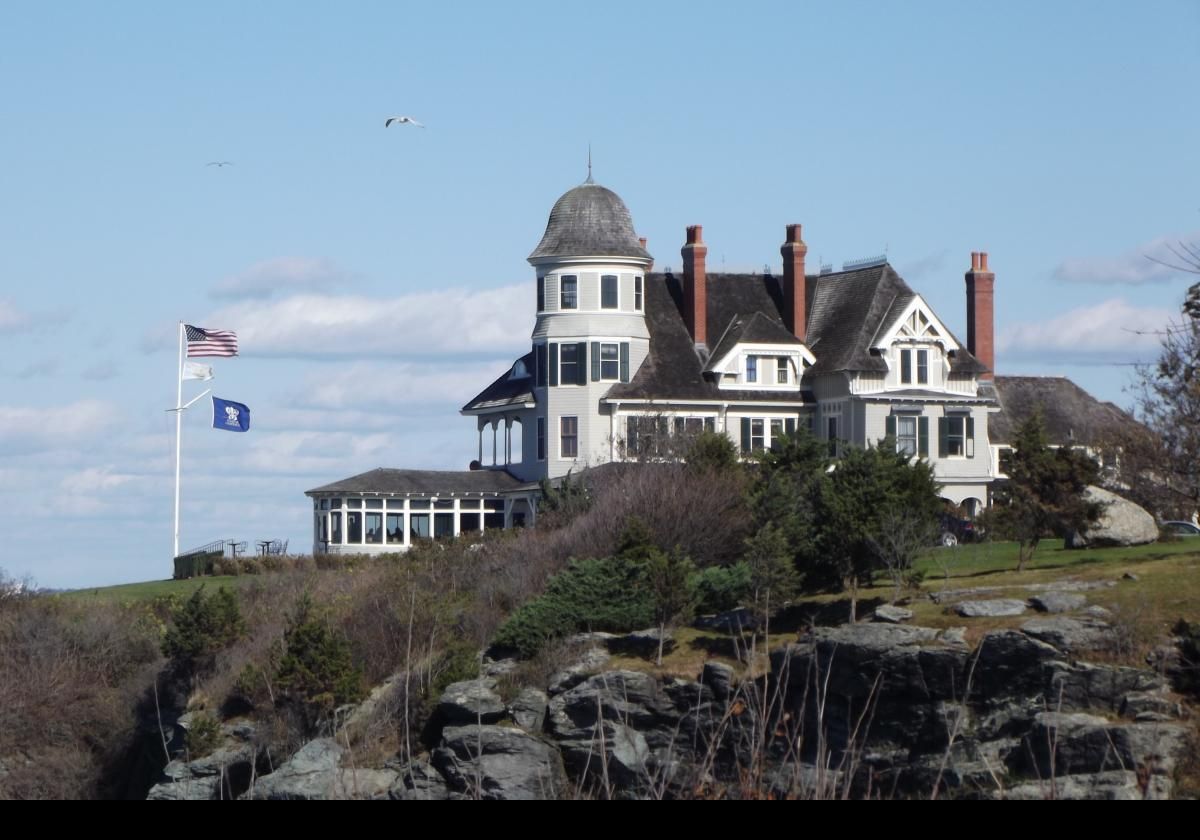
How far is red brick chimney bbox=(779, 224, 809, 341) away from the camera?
60969mm

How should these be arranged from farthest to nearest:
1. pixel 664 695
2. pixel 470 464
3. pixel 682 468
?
pixel 470 464, pixel 682 468, pixel 664 695

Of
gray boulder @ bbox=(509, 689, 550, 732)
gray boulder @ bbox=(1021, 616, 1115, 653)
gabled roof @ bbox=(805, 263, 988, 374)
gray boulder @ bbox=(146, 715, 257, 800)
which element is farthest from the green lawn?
gray boulder @ bbox=(1021, 616, 1115, 653)

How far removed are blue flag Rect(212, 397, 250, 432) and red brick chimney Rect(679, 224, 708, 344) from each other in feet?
55.6

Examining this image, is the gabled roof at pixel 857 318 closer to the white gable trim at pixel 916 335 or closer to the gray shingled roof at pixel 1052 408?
the white gable trim at pixel 916 335

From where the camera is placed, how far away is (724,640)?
119 feet

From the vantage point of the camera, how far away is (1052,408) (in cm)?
6494

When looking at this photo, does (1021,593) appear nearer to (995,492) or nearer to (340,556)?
(995,492)

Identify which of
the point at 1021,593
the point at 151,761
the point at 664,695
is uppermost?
the point at 1021,593

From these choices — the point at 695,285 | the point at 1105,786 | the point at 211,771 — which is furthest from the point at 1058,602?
the point at 695,285

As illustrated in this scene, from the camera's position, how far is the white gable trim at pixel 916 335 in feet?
192

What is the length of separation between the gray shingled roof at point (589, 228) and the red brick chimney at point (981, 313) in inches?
497

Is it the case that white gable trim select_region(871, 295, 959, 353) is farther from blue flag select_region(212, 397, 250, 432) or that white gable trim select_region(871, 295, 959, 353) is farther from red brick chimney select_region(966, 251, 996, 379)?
blue flag select_region(212, 397, 250, 432)
